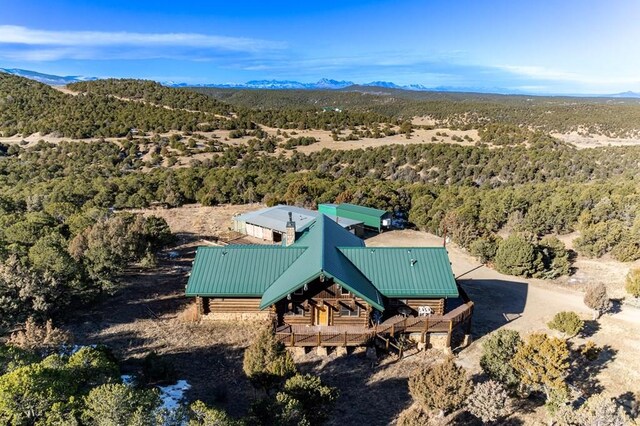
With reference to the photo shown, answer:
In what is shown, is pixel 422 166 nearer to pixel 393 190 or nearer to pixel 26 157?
pixel 393 190

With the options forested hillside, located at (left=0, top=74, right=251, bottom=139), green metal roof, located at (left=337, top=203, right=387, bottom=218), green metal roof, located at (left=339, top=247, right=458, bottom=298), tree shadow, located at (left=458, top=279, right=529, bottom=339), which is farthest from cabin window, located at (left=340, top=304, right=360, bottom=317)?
forested hillside, located at (left=0, top=74, right=251, bottom=139)

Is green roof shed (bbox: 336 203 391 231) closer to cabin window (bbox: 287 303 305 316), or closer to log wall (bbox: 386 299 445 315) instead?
log wall (bbox: 386 299 445 315)

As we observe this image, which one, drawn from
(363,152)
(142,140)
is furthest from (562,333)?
(142,140)

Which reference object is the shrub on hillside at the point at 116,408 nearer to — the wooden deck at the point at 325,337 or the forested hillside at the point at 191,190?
the forested hillside at the point at 191,190

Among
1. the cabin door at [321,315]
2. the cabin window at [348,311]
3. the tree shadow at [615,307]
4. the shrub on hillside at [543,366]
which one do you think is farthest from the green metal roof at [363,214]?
the shrub on hillside at [543,366]

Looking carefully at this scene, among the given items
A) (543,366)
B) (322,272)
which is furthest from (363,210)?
(543,366)
